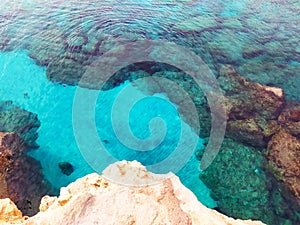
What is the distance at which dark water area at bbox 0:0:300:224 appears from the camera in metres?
8.44

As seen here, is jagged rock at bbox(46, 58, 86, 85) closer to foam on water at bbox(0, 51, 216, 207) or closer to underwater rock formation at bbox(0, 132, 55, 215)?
foam on water at bbox(0, 51, 216, 207)

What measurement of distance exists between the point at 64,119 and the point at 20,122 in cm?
136

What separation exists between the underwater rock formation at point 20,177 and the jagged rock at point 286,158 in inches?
244

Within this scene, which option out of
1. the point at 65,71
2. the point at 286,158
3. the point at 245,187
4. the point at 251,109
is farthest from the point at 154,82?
the point at 286,158

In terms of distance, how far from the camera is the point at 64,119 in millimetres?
9633

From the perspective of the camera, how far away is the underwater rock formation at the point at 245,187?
A: 306 inches

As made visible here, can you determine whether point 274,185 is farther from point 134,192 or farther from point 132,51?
point 132,51

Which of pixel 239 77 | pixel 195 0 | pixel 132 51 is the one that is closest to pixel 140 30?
pixel 132 51

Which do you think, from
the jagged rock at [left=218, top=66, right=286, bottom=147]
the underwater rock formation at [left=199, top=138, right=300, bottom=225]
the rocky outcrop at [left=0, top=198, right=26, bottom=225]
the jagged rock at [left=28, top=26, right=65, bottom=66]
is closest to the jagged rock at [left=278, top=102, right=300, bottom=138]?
the jagged rock at [left=218, top=66, right=286, bottom=147]

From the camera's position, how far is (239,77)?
10406 millimetres

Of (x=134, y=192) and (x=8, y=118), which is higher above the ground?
(x=134, y=192)

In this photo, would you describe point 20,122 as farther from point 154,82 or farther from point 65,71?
point 154,82

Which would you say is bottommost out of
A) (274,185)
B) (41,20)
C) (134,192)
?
(274,185)

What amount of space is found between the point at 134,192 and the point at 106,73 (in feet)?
22.6
